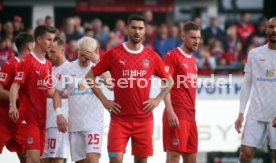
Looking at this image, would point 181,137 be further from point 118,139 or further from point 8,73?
point 8,73

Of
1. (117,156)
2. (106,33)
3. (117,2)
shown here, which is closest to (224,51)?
(106,33)

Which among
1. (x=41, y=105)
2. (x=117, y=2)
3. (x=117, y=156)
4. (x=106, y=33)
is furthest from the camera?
(x=117, y=2)

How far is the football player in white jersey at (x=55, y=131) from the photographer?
16812 mm

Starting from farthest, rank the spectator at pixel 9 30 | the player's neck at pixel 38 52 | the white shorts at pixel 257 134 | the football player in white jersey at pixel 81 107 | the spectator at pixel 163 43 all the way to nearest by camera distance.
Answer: the spectator at pixel 163 43 → the spectator at pixel 9 30 → the player's neck at pixel 38 52 → the football player in white jersey at pixel 81 107 → the white shorts at pixel 257 134

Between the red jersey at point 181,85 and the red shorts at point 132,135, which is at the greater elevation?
the red jersey at point 181,85

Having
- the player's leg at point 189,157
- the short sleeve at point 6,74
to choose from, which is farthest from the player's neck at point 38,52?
the player's leg at point 189,157

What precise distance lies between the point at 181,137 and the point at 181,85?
800 millimetres

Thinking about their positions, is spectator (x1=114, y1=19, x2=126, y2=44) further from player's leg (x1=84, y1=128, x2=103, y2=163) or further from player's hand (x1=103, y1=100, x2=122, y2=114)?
player's hand (x1=103, y1=100, x2=122, y2=114)

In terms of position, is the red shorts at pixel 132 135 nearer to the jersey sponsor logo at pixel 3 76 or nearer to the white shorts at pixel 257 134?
the white shorts at pixel 257 134

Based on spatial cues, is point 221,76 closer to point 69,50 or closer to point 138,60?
point 69,50

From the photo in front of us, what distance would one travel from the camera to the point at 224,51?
24.8 m

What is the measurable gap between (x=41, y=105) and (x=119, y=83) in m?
1.61

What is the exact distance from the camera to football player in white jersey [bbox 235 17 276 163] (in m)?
15.2

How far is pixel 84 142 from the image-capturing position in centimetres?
1577
